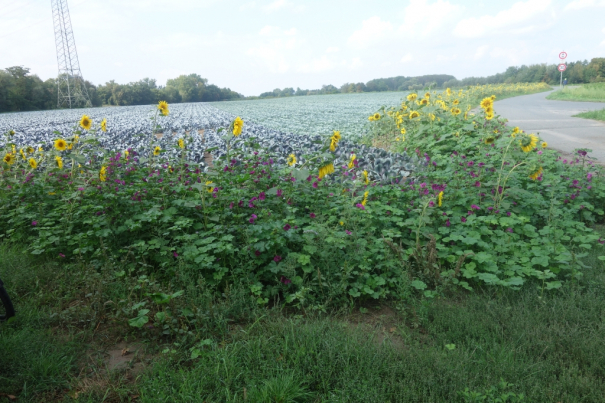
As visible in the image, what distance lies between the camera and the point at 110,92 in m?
49.5

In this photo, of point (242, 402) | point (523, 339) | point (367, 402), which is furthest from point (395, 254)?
point (242, 402)

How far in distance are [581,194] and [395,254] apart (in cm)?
280

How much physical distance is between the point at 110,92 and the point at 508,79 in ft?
181

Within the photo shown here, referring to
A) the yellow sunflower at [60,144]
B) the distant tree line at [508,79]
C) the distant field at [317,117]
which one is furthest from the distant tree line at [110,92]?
the yellow sunflower at [60,144]

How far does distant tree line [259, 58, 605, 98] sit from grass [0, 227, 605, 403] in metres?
52.7

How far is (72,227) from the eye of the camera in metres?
3.52

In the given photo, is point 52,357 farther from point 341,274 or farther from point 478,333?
point 478,333

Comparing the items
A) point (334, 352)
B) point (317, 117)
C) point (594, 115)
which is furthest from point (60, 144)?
point (594, 115)

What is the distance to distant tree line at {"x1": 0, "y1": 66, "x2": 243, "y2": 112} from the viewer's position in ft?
130

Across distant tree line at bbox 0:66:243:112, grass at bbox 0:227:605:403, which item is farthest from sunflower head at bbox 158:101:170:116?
distant tree line at bbox 0:66:243:112

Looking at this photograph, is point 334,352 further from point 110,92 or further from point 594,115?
point 110,92

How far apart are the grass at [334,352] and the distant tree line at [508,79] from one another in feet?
173

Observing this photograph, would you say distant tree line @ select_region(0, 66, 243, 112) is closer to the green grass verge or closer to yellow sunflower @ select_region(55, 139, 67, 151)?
yellow sunflower @ select_region(55, 139, 67, 151)

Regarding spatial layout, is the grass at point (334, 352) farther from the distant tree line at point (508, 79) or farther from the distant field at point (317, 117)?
the distant tree line at point (508, 79)
